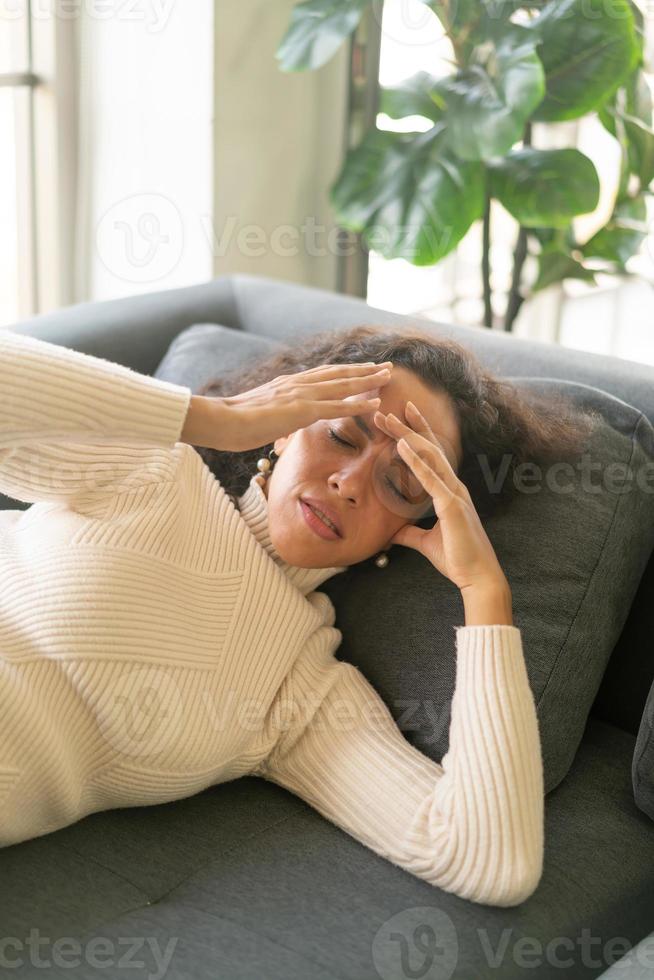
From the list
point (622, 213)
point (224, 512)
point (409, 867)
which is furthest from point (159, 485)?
point (622, 213)

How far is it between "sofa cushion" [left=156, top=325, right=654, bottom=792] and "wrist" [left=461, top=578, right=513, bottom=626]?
0.33 ft

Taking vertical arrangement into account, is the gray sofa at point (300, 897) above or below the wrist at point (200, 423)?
below

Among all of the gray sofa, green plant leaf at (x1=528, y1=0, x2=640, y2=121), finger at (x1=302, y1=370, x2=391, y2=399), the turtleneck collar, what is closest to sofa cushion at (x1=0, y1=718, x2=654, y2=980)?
the gray sofa

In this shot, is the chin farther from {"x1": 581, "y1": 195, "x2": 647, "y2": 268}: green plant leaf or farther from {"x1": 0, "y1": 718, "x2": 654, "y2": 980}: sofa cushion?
{"x1": 581, "y1": 195, "x2": 647, "y2": 268}: green plant leaf

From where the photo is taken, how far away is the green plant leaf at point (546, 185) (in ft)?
8.27

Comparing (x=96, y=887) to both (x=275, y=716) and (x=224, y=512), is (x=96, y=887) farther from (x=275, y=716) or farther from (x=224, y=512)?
(x=224, y=512)

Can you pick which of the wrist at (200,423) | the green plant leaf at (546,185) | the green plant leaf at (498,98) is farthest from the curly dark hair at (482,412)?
the green plant leaf at (546,185)

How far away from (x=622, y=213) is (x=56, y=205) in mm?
1368

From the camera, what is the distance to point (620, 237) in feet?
9.00

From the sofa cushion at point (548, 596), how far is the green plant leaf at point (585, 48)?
1.14 m

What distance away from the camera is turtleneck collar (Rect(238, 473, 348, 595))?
1.52m

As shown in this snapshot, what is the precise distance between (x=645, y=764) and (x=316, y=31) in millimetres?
1784

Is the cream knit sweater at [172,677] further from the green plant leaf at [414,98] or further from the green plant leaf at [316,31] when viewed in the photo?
the green plant leaf at [414,98]

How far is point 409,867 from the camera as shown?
51.1 inches
